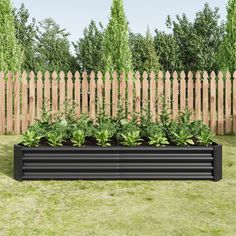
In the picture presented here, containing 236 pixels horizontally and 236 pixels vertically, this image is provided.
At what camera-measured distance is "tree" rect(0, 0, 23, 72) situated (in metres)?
13.6

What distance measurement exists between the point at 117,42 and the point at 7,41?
156 inches

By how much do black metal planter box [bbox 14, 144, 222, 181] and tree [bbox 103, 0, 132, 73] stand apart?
29.1 ft

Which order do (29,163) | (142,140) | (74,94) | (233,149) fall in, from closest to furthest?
(29,163) < (142,140) < (233,149) < (74,94)

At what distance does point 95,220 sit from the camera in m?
4.26

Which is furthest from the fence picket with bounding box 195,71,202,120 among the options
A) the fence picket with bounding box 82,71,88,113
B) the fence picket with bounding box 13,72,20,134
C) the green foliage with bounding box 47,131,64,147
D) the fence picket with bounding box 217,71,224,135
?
the green foliage with bounding box 47,131,64,147

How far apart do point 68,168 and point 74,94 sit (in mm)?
6135

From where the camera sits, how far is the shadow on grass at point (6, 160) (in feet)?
21.8

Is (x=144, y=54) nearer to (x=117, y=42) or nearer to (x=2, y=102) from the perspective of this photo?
(x=117, y=42)

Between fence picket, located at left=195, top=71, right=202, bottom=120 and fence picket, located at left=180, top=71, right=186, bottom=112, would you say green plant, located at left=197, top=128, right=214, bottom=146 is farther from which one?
fence picket, located at left=195, top=71, right=202, bottom=120

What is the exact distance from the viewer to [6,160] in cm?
762

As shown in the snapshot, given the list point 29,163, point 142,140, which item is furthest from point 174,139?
point 29,163

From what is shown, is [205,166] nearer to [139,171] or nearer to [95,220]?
[139,171]

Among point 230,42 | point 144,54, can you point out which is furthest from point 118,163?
point 144,54

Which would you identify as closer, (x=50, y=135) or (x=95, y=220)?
(x=95, y=220)
